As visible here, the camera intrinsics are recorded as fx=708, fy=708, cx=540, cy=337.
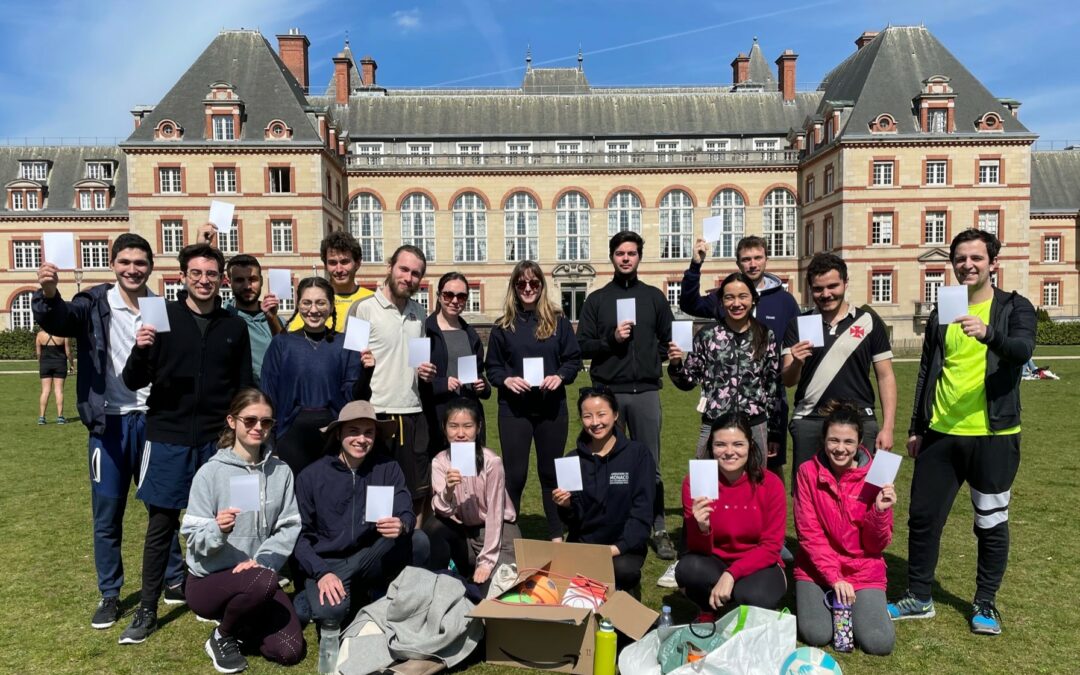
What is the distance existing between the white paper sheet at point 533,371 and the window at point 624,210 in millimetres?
38879

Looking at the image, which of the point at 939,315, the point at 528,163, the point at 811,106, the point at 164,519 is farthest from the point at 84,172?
the point at 939,315

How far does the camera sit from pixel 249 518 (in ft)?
14.6

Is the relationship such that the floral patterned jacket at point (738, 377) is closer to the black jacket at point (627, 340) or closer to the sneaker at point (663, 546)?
the black jacket at point (627, 340)

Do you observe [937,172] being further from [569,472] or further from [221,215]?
[221,215]

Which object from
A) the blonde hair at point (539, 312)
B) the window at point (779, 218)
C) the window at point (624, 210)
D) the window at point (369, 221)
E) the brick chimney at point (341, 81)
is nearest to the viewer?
the blonde hair at point (539, 312)

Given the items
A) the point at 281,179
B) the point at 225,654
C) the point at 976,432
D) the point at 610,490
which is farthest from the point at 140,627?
the point at 281,179

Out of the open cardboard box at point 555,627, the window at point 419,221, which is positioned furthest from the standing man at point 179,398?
the window at point 419,221

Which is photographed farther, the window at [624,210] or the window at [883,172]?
the window at [624,210]

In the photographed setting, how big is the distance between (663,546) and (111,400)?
172 inches

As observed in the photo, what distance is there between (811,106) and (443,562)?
46.5 meters

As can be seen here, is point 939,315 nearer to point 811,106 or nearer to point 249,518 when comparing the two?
point 249,518

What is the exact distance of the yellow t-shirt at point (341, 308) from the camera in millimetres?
5367

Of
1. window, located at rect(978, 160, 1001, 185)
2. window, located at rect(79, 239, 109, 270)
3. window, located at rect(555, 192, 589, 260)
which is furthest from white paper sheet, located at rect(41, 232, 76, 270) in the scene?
window, located at rect(79, 239, 109, 270)

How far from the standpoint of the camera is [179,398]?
4.71 meters
